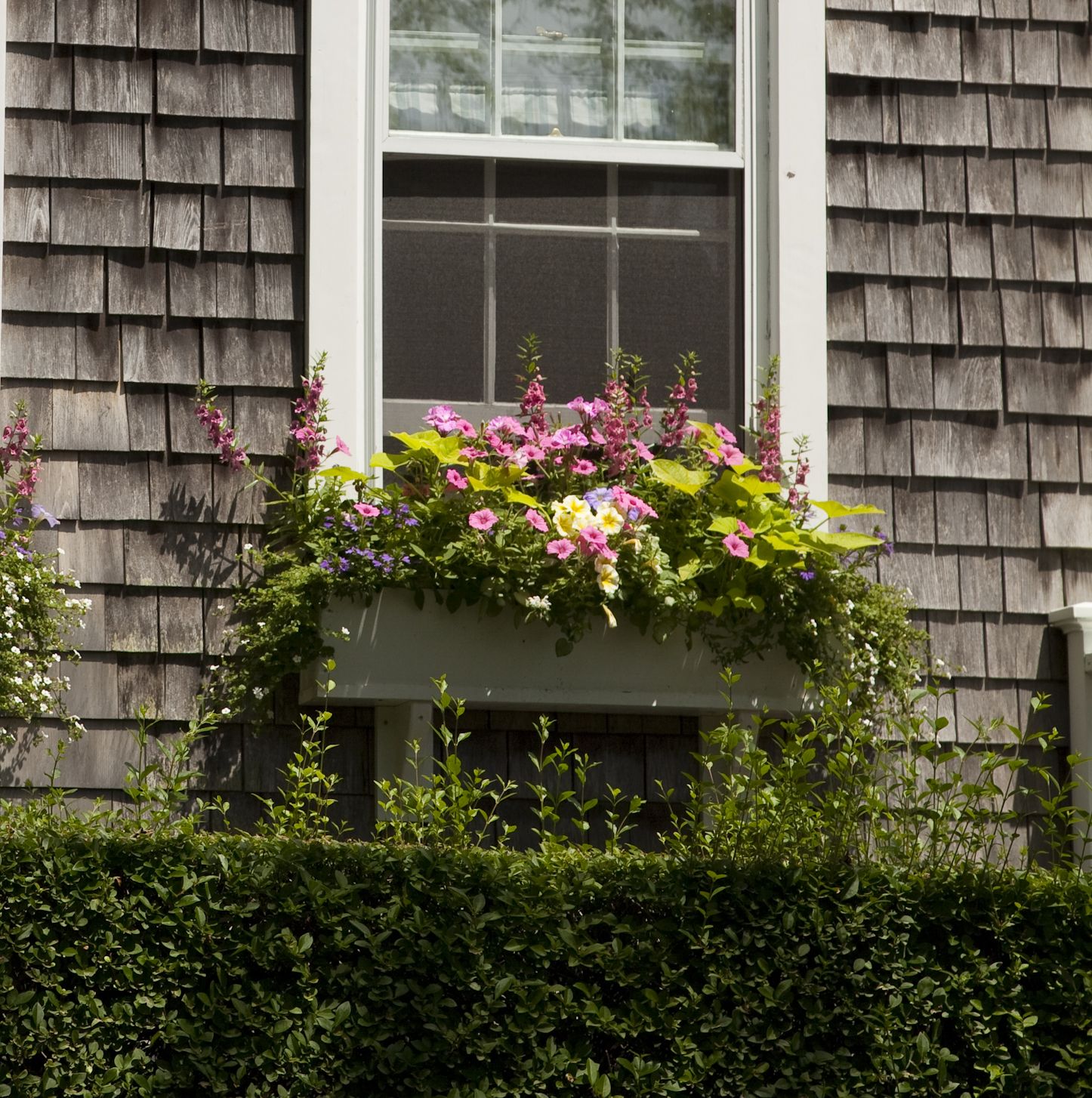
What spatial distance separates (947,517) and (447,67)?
1898 millimetres

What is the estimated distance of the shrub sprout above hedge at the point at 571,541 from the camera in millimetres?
4043

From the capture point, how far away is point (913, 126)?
15.3 feet

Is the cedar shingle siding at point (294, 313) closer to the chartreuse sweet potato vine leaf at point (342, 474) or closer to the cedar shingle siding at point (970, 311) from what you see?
the cedar shingle siding at point (970, 311)

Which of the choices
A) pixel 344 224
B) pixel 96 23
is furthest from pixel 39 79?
pixel 344 224

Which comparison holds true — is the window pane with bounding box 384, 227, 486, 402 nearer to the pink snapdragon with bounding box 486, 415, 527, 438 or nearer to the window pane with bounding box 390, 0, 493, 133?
the pink snapdragon with bounding box 486, 415, 527, 438

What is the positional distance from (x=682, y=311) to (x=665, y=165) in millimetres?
422

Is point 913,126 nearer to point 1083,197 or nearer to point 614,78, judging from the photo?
point 1083,197

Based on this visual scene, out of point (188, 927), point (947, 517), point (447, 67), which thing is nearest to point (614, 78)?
point (447, 67)

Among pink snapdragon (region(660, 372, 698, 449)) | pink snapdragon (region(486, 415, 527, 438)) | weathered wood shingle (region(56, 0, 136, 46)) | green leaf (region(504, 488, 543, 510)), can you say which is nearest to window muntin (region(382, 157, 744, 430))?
pink snapdragon (region(660, 372, 698, 449))

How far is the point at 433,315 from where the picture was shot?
14.7ft

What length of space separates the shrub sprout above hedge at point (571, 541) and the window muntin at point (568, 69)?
2.38 feet

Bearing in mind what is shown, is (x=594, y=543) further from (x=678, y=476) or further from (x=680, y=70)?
(x=680, y=70)

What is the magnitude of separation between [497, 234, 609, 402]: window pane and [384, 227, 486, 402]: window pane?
2.7 inches

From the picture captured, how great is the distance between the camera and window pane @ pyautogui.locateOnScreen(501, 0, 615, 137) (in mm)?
4582
